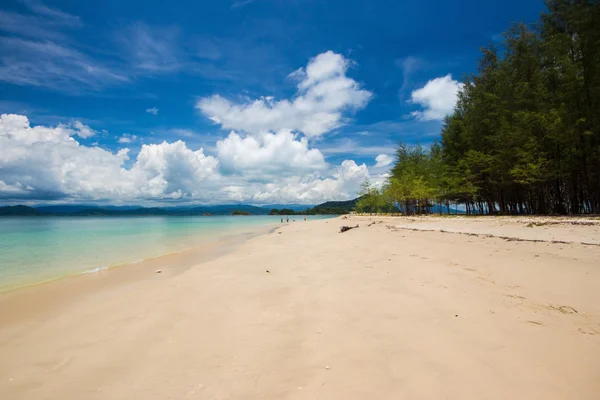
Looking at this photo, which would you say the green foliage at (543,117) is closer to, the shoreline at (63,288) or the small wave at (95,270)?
the shoreline at (63,288)

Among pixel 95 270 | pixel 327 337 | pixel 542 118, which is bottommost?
pixel 95 270

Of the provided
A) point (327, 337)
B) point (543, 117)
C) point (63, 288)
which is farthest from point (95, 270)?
point (543, 117)

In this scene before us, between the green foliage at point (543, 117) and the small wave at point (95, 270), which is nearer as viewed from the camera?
the small wave at point (95, 270)

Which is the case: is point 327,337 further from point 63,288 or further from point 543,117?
point 543,117

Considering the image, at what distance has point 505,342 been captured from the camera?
10.4ft

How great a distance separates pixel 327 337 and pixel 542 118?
92.6 feet

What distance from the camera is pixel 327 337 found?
3.64 metres

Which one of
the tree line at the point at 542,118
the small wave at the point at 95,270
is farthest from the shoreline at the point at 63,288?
the tree line at the point at 542,118

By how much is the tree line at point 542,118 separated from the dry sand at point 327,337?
20.4 m

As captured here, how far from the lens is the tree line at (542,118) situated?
19938 mm

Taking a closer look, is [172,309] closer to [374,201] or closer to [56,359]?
→ [56,359]

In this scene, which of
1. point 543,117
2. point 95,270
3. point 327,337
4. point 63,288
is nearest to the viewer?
point 327,337

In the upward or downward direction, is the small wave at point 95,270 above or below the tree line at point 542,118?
below

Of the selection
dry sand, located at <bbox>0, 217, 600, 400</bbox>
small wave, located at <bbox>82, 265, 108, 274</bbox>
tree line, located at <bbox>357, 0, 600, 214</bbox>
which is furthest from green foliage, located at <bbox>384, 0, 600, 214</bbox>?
small wave, located at <bbox>82, 265, 108, 274</bbox>
